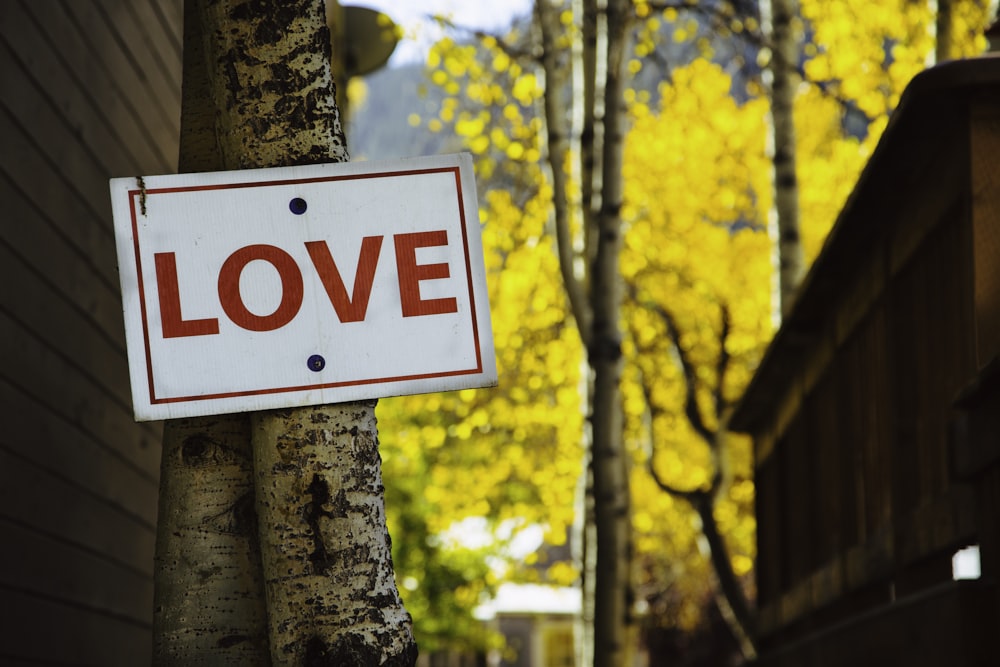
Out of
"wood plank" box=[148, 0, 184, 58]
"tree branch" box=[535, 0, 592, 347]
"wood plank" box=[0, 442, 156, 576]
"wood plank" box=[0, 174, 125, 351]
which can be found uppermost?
"tree branch" box=[535, 0, 592, 347]

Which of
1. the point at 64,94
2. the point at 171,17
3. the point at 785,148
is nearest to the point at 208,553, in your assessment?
the point at 64,94

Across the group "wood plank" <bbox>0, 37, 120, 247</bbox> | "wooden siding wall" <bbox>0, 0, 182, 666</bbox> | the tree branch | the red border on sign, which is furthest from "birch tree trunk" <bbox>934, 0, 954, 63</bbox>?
the red border on sign

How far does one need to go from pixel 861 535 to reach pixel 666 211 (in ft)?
36.4

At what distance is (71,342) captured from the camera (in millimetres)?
4562

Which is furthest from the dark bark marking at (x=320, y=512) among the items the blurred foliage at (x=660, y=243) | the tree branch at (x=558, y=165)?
the blurred foliage at (x=660, y=243)

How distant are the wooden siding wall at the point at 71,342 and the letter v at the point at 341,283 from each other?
5.12 ft

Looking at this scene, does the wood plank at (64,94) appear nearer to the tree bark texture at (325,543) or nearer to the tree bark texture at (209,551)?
the tree bark texture at (209,551)

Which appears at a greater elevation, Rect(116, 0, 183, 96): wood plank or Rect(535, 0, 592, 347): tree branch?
Rect(535, 0, 592, 347): tree branch

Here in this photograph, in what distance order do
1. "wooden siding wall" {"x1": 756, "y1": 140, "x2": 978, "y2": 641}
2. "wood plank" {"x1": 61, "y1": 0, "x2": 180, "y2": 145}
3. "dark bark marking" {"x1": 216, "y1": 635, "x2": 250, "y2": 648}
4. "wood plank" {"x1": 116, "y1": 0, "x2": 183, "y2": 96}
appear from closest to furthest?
1. "dark bark marking" {"x1": 216, "y1": 635, "x2": 250, "y2": 648}
2. "wooden siding wall" {"x1": 756, "y1": 140, "x2": 978, "y2": 641}
3. "wood plank" {"x1": 61, "y1": 0, "x2": 180, "y2": 145}
4. "wood plank" {"x1": 116, "y1": 0, "x2": 183, "y2": 96}

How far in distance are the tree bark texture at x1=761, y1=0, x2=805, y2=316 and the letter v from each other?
25.5 ft

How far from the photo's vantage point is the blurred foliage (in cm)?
1288

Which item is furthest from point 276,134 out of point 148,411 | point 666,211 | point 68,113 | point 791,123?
point 666,211

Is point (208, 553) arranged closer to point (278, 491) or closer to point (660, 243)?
point (278, 491)

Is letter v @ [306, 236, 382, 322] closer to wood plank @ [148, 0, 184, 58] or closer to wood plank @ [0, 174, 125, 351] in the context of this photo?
wood plank @ [0, 174, 125, 351]
